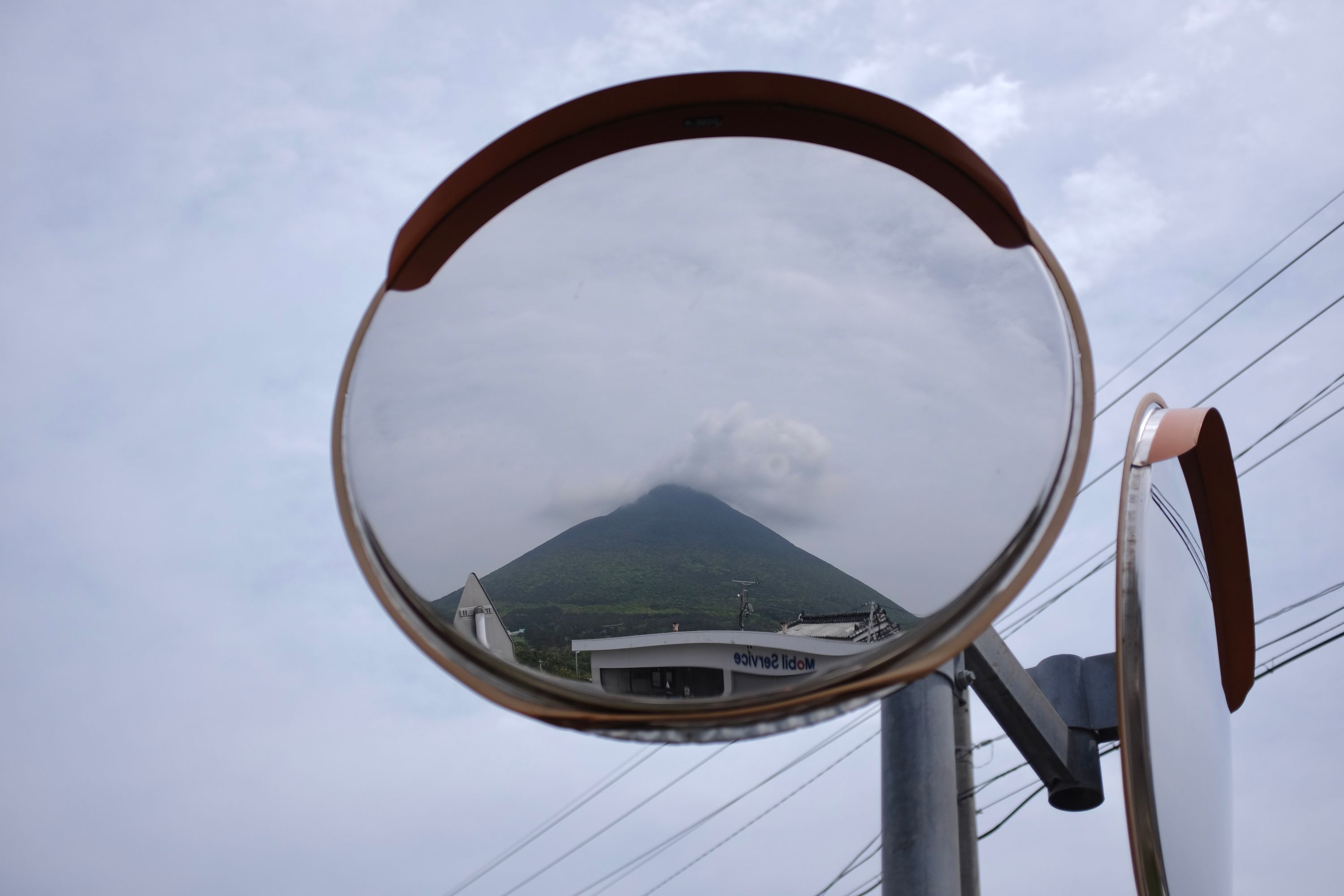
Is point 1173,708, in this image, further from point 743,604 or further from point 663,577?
point 663,577

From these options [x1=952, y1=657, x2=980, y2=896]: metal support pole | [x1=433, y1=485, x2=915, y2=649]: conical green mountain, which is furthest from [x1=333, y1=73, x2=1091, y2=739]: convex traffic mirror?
[x1=952, y1=657, x2=980, y2=896]: metal support pole

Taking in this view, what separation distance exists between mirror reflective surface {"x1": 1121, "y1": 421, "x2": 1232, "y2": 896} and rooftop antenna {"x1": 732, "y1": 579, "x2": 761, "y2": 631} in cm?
127

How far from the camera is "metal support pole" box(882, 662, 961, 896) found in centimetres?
255

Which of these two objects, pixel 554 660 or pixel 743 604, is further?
pixel 743 604

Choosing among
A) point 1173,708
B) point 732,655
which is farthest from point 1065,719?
point 732,655

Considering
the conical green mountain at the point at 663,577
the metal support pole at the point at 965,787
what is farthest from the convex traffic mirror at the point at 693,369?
the metal support pole at the point at 965,787

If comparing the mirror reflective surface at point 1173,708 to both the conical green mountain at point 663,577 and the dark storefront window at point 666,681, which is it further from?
the dark storefront window at point 666,681

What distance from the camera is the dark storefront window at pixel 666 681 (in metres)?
1.87

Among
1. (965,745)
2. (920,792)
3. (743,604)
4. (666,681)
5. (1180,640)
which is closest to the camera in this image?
(666,681)

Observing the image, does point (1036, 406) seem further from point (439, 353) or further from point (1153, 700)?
point (1153, 700)

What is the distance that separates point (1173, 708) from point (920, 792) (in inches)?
51.5

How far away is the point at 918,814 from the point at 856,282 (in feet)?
4.49

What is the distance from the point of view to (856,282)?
2.19 meters

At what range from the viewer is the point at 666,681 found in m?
1.93
